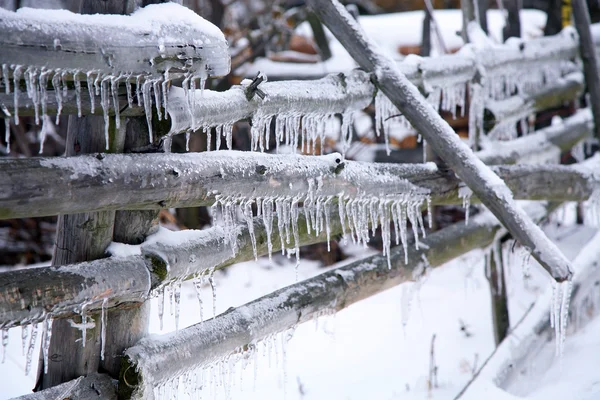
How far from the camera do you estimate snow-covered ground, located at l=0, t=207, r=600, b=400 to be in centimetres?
368

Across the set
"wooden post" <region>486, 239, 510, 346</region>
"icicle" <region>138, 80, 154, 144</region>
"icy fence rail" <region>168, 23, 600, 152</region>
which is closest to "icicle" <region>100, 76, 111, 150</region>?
"icicle" <region>138, 80, 154, 144</region>

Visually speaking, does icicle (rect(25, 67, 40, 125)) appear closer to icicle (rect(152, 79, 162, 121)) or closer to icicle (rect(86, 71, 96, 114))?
icicle (rect(86, 71, 96, 114))

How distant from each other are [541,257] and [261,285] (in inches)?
142

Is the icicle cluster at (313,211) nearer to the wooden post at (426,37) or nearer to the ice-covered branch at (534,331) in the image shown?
the ice-covered branch at (534,331)

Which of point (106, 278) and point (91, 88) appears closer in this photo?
point (91, 88)

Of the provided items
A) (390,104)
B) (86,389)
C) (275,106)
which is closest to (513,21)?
(390,104)

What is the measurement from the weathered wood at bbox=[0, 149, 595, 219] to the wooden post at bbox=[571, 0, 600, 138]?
2.67 meters

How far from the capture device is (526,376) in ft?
12.1

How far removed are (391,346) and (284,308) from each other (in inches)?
89.7

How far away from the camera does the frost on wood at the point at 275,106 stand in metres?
2.13

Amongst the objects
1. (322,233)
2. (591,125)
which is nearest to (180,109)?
(322,233)

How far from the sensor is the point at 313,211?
284 centimetres

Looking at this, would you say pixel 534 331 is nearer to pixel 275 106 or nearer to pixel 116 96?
pixel 275 106

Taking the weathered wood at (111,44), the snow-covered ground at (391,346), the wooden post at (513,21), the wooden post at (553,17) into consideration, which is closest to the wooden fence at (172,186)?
the weathered wood at (111,44)
